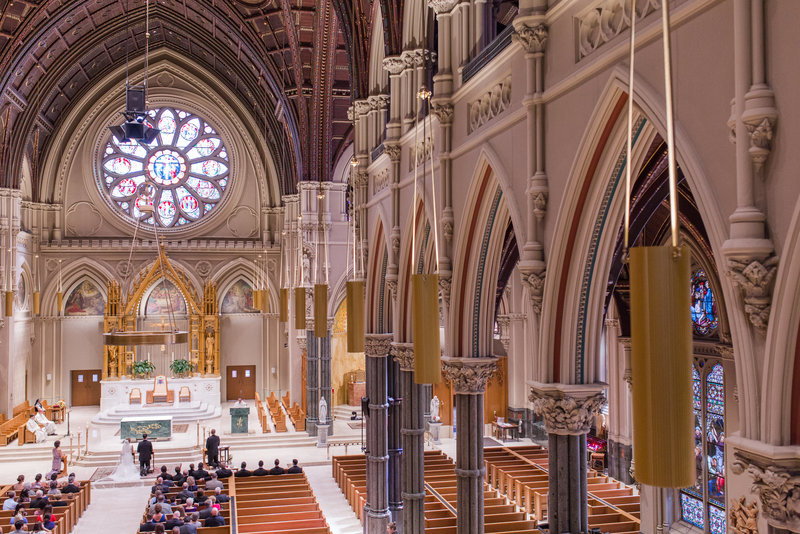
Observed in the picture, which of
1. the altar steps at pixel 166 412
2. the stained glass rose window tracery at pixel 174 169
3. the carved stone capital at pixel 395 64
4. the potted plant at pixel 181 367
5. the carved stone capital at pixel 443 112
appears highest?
the stained glass rose window tracery at pixel 174 169

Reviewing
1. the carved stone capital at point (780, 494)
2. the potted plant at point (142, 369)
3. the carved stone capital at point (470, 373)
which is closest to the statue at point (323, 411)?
the potted plant at point (142, 369)

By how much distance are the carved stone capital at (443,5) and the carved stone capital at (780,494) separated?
27.7ft

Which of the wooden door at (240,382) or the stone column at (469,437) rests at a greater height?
the stone column at (469,437)

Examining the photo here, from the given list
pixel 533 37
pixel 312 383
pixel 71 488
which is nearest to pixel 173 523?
pixel 71 488

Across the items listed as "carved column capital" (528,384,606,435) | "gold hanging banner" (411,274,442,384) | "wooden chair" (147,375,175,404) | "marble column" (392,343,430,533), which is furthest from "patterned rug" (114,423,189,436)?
"carved column capital" (528,384,606,435)

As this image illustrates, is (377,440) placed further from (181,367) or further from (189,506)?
(181,367)

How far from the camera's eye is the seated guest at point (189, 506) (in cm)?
1472

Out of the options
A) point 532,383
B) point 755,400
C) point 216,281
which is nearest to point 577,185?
point 532,383

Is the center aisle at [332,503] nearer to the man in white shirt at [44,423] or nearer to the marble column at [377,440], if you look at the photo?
the marble column at [377,440]

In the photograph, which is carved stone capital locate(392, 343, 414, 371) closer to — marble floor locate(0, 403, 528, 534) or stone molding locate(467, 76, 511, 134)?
stone molding locate(467, 76, 511, 134)

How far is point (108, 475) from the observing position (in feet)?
72.7

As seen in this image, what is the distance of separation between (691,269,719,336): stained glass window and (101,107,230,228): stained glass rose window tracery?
23051 mm

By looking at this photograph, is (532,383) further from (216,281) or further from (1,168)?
(216,281)

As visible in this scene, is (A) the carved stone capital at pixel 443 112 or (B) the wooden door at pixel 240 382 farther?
(B) the wooden door at pixel 240 382
